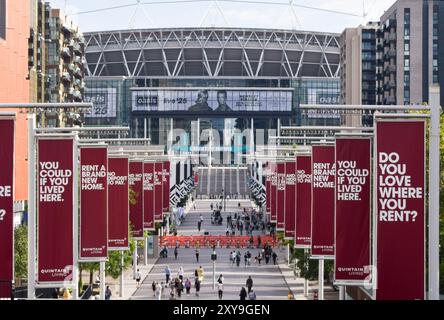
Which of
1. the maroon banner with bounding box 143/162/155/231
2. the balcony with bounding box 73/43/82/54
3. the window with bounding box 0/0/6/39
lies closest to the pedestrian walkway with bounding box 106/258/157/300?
the maroon banner with bounding box 143/162/155/231

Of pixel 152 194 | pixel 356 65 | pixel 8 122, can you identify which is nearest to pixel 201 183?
pixel 356 65

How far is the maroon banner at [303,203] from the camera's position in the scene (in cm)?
3658

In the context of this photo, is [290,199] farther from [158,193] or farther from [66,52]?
[66,52]

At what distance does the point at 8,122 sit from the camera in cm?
1889

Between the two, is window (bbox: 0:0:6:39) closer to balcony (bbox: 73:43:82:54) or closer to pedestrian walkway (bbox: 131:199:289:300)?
pedestrian walkway (bbox: 131:199:289:300)

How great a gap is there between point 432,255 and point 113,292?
35107 mm

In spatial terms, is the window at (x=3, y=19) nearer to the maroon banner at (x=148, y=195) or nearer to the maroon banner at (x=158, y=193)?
the maroon banner at (x=158, y=193)

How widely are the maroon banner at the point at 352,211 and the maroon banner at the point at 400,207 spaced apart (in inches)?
135

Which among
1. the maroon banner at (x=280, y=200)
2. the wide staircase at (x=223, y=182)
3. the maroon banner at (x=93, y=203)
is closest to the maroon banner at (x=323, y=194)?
the maroon banner at (x=93, y=203)

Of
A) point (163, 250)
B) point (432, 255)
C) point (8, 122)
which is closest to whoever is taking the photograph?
point (432, 255)

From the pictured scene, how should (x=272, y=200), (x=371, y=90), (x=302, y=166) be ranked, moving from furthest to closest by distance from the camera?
(x=371, y=90)
(x=272, y=200)
(x=302, y=166)

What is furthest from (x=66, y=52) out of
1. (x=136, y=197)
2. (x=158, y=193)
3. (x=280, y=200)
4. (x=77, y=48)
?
(x=136, y=197)

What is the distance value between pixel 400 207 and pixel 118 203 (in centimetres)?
1777

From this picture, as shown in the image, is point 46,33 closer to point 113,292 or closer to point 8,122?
point 113,292
